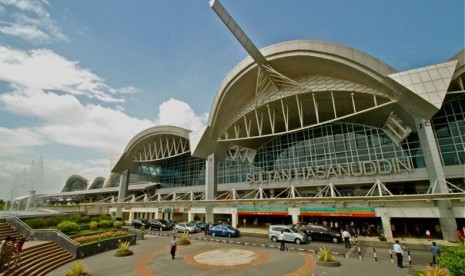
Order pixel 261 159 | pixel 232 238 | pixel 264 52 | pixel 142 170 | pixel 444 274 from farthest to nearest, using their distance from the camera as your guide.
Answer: pixel 142 170, pixel 261 159, pixel 264 52, pixel 232 238, pixel 444 274

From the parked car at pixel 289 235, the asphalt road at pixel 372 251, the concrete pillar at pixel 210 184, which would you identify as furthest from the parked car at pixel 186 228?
the parked car at pixel 289 235

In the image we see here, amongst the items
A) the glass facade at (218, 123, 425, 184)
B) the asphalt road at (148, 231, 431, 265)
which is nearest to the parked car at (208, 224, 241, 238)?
the asphalt road at (148, 231, 431, 265)

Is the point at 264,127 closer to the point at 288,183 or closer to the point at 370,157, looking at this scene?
the point at 288,183

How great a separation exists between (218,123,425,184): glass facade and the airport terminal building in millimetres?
147

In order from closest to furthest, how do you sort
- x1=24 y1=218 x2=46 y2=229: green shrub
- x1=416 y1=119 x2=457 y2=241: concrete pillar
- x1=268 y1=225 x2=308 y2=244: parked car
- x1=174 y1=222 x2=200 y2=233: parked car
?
x1=416 y1=119 x2=457 y2=241: concrete pillar < x1=268 y1=225 x2=308 y2=244: parked car < x1=24 y1=218 x2=46 y2=229: green shrub < x1=174 y1=222 x2=200 y2=233: parked car

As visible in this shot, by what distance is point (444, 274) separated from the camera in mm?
9875

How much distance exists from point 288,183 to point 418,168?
650 inches

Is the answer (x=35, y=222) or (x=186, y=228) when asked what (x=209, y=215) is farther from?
(x=35, y=222)

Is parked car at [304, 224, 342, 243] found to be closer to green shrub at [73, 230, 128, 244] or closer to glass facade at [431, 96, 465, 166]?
glass facade at [431, 96, 465, 166]

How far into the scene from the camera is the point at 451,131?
93.4 feet

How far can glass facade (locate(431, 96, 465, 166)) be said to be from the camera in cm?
2761

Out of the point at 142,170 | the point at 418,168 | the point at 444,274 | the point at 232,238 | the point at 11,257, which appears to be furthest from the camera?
the point at 142,170

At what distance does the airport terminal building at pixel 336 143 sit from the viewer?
2467cm

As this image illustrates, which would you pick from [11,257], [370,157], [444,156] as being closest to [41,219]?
[11,257]
